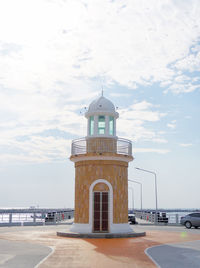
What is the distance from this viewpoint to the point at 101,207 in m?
21.1

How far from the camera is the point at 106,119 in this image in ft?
73.0

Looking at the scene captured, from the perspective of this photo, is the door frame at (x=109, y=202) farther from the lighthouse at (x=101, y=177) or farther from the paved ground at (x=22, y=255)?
the paved ground at (x=22, y=255)

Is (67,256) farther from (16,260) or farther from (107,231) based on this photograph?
(107,231)

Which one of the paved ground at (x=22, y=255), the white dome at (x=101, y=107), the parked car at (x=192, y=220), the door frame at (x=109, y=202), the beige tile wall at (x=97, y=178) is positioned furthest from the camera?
→ the parked car at (x=192, y=220)

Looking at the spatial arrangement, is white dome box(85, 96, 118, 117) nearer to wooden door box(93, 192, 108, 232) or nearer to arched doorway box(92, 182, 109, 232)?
arched doorway box(92, 182, 109, 232)

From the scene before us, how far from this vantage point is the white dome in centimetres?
2216

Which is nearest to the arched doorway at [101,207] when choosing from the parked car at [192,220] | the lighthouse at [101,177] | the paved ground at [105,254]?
the lighthouse at [101,177]

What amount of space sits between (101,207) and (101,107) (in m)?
6.70

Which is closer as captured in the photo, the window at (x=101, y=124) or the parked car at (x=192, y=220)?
the window at (x=101, y=124)

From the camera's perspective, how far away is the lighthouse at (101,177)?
21.1 m

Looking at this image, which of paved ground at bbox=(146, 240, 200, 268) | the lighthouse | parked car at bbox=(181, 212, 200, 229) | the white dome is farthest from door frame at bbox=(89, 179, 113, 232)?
parked car at bbox=(181, 212, 200, 229)

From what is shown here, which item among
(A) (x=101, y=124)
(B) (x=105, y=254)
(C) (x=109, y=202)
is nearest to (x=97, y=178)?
(C) (x=109, y=202)

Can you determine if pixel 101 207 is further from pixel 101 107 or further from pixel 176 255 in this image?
pixel 176 255

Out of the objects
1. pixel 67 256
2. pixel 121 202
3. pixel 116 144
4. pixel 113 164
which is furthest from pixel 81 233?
pixel 67 256
